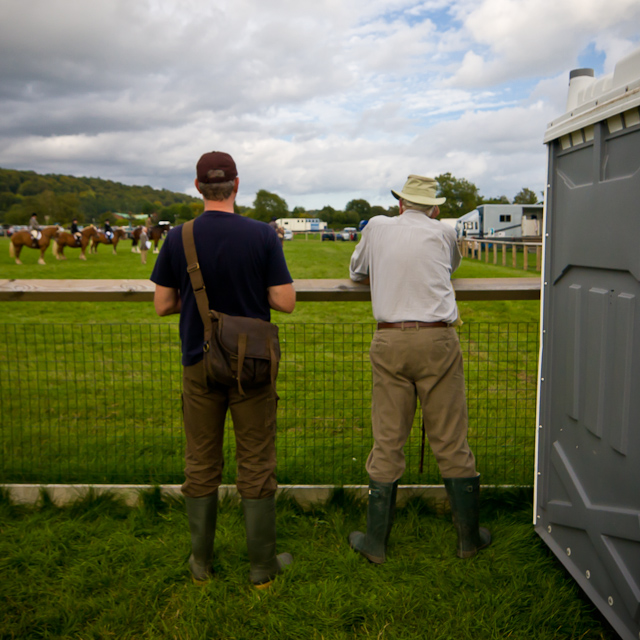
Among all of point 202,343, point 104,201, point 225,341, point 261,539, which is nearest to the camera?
point 225,341

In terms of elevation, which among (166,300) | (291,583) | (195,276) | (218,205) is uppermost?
(218,205)

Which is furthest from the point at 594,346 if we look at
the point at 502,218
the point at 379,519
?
the point at 502,218

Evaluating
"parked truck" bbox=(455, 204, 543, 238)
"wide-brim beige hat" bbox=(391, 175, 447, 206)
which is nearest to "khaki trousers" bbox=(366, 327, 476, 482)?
"wide-brim beige hat" bbox=(391, 175, 447, 206)

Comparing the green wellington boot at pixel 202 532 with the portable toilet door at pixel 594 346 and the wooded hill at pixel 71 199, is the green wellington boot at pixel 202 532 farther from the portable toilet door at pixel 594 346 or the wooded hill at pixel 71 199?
the wooded hill at pixel 71 199

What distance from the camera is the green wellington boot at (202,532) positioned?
8.81ft

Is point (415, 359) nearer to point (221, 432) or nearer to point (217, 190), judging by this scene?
point (221, 432)

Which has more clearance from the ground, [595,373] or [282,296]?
[282,296]

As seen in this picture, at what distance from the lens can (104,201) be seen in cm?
15900

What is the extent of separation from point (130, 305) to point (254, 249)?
10.7 meters

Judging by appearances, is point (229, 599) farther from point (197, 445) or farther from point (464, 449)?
point (464, 449)

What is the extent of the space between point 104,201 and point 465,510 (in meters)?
171

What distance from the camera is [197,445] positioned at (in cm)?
264

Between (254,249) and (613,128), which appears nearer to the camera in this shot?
(613,128)

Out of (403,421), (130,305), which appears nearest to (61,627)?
(403,421)
